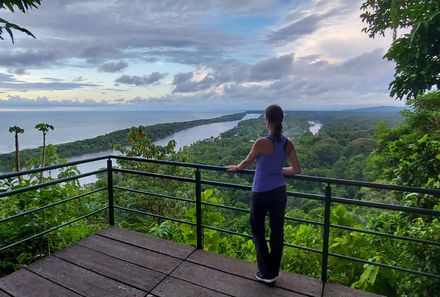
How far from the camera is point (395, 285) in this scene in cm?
263

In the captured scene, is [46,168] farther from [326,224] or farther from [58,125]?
[58,125]

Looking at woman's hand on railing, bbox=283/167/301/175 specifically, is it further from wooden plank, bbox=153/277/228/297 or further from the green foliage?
the green foliage

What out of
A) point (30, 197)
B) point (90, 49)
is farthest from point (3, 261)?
point (90, 49)

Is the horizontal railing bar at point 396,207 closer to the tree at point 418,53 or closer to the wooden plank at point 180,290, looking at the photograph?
the wooden plank at point 180,290

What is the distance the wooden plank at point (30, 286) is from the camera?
232 cm

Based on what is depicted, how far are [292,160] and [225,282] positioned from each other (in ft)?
4.04

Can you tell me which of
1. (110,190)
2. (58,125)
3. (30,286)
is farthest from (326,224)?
(58,125)

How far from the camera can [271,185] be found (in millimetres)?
2260

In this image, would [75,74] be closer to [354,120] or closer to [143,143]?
[143,143]

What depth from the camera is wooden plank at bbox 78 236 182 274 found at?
275cm

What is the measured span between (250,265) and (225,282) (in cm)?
39

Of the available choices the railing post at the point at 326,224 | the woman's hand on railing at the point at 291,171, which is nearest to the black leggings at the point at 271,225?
the woman's hand on railing at the point at 291,171

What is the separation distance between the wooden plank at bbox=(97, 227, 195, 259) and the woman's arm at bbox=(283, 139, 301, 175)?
147 cm

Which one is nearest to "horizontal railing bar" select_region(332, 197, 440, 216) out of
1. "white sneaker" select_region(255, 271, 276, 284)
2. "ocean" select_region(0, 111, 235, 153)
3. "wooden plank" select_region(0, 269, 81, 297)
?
"white sneaker" select_region(255, 271, 276, 284)
